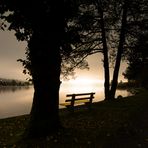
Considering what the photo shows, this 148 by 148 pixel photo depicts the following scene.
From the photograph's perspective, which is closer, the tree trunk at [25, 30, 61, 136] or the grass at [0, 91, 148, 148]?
the grass at [0, 91, 148, 148]

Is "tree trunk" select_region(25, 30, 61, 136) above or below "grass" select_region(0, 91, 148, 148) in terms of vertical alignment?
above

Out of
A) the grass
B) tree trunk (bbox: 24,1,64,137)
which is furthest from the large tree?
the grass

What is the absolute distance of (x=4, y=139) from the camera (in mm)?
13352

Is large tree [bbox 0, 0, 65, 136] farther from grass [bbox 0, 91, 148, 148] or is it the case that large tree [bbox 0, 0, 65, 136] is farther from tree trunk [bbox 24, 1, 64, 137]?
grass [bbox 0, 91, 148, 148]

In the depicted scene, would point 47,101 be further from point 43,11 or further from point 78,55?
point 78,55

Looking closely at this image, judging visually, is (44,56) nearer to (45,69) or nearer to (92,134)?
(45,69)

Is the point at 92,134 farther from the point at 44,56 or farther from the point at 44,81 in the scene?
the point at 44,56

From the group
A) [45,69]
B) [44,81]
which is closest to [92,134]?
[44,81]

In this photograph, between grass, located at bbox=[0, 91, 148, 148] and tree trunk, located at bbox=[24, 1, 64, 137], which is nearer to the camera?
grass, located at bbox=[0, 91, 148, 148]

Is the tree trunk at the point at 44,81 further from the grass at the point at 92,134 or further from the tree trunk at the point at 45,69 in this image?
the grass at the point at 92,134

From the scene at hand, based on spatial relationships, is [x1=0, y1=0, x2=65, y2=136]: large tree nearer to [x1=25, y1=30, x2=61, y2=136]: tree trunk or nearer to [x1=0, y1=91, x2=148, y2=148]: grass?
[x1=25, y1=30, x2=61, y2=136]: tree trunk

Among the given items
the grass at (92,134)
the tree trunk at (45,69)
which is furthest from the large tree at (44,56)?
the grass at (92,134)

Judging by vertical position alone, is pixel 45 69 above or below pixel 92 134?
above

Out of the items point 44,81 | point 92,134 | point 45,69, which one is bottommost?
point 92,134
